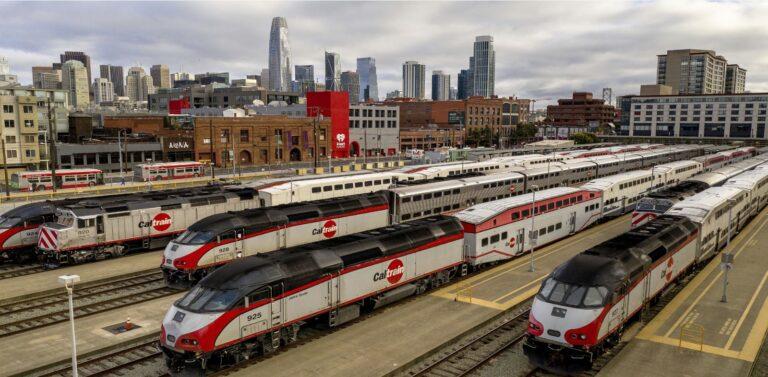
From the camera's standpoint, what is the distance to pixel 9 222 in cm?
3528

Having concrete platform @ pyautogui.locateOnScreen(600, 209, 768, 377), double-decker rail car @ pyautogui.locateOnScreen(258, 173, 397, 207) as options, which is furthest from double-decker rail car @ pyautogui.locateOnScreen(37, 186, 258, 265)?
concrete platform @ pyautogui.locateOnScreen(600, 209, 768, 377)

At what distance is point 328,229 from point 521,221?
43.0 feet

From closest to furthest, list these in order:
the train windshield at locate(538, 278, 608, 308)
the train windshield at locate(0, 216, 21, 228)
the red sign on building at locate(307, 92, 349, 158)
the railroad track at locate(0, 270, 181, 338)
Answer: the train windshield at locate(538, 278, 608, 308)
the railroad track at locate(0, 270, 181, 338)
the train windshield at locate(0, 216, 21, 228)
the red sign on building at locate(307, 92, 349, 158)

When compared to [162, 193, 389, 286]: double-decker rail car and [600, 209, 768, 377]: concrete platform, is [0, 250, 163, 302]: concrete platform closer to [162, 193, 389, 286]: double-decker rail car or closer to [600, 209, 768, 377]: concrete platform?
[162, 193, 389, 286]: double-decker rail car

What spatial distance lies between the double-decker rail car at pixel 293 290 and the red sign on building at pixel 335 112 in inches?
3725

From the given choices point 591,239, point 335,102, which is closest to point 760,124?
point 335,102

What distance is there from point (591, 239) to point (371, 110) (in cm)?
9892

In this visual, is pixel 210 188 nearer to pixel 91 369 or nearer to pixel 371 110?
pixel 91 369

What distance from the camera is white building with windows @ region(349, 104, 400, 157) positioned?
5172 inches

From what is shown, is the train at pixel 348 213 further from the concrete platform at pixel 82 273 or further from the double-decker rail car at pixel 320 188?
the concrete platform at pixel 82 273

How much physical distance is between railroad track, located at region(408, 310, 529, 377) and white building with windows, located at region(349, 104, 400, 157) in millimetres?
103521

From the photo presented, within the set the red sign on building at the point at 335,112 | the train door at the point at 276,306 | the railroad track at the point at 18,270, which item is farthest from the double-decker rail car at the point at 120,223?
the red sign on building at the point at 335,112

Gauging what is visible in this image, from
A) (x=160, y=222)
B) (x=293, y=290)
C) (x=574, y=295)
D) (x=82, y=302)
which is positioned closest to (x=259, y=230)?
(x=82, y=302)

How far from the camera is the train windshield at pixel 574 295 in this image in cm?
1911
